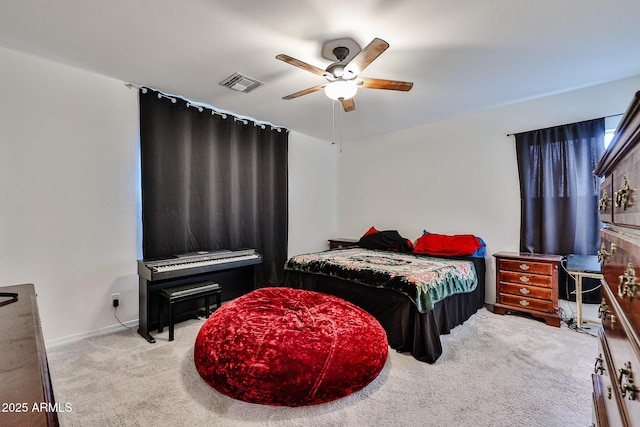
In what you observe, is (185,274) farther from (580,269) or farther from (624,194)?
(580,269)

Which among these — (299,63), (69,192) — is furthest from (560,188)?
(69,192)

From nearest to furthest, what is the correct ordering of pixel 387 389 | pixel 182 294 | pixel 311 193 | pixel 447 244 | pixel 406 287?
pixel 387 389
pixel 406 287
pixel 182 294
pixel 447 244
pixel 311 193

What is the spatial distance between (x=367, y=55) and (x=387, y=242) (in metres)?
2.74

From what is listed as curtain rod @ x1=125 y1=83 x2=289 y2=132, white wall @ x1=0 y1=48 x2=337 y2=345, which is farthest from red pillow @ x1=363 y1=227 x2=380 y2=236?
white wall @ x1=0 y1=48 x2=337 y2=345

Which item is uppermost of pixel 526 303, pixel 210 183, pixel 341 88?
A: pixel 341 88

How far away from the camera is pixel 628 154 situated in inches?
29.3

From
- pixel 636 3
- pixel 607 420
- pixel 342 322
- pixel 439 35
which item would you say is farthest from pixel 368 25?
pixel 607 420

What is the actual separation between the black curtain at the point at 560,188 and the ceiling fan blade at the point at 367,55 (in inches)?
98.3

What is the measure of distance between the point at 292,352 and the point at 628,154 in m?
1.68

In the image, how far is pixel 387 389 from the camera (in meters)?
1.87

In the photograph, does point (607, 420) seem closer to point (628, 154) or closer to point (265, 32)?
point (628, 154)

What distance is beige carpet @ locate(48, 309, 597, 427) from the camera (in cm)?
161

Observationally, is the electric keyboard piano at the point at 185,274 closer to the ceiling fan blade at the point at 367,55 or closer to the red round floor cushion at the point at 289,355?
the red round floor cushion at the point at 289,355

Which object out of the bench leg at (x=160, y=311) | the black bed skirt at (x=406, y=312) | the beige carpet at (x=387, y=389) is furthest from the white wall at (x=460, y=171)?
the bench leg at (x=160, y=311)
